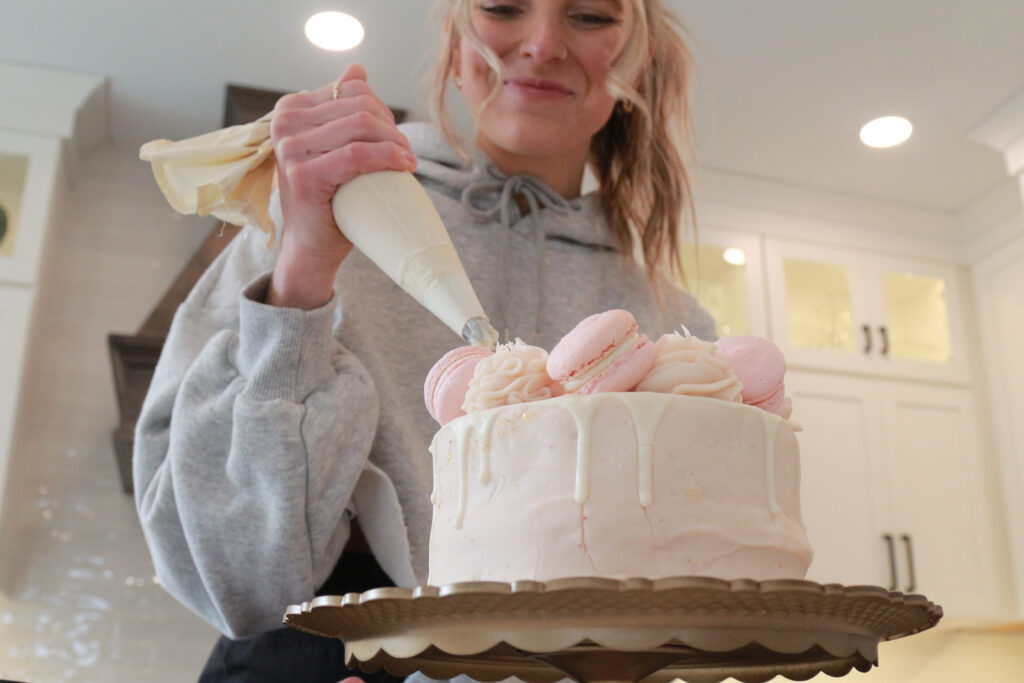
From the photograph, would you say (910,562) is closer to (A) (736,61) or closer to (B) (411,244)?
(A) (736,61)

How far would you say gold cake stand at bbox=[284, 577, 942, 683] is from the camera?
387mm

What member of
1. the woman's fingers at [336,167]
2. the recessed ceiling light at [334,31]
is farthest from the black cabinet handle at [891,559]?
the woman's fingers at [336,167]

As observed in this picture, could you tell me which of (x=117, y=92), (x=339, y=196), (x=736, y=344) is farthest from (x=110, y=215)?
(x=736, y=344)

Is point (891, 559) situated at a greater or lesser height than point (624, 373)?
greater

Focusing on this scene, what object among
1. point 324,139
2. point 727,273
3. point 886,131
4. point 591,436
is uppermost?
point 886,131

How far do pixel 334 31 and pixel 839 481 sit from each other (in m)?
1.98

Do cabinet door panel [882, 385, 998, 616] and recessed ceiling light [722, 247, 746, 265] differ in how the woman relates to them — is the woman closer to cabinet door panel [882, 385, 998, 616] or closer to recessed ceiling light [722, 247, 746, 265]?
recessed ceiling light [722, 247, 746, 265]

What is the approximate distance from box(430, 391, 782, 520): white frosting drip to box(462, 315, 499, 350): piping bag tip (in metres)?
0.07

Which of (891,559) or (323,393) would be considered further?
(891,559)

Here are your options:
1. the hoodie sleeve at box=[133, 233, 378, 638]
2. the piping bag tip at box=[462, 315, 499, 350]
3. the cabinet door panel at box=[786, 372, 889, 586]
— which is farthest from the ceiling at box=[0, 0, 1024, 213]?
the piping bag tip at box=[462, 315, 499, 350]

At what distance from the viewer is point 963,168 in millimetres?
3057

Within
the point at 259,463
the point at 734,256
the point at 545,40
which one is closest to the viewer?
the point at 259,463

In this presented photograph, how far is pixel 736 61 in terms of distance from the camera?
8.39 feet

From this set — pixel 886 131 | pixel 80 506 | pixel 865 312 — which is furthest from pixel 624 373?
pixel 865 312
